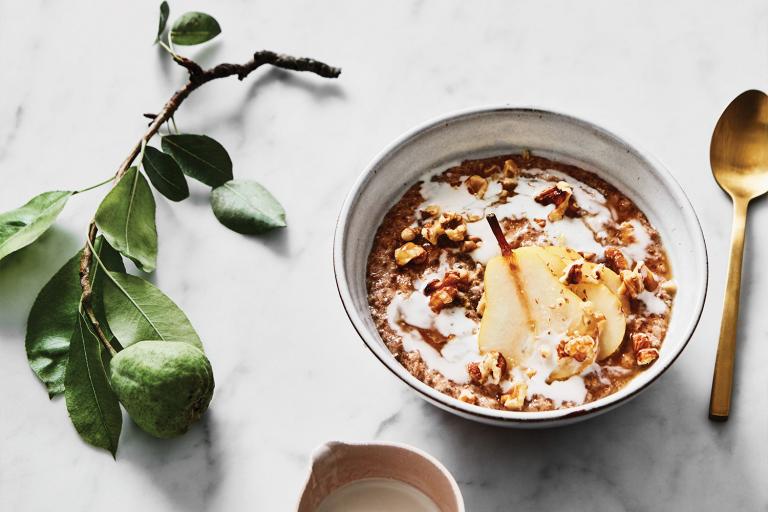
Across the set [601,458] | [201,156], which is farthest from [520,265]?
[201,156]

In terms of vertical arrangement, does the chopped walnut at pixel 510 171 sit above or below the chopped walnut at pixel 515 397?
above

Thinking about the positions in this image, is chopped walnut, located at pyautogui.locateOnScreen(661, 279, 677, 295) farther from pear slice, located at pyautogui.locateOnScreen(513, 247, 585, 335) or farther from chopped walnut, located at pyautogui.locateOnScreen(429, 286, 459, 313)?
chopped walnut, located at pyautogui.locateOnScreen(429, 286, 459, 313)

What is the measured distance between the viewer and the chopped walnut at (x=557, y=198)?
155 cm

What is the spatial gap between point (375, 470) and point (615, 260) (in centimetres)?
50

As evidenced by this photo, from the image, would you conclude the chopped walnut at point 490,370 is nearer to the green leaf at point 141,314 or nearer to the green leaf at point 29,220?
the green leaf at point 141,314

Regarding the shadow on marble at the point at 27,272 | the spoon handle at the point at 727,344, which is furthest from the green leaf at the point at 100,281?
the spoon handle at the point at 727,344

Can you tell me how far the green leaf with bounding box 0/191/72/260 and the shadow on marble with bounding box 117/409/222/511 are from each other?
35 cm

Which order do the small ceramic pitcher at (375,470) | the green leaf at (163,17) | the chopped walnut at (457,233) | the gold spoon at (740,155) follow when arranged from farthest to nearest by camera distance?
the green leaf at (163,17), the gold spoon at (740,155), the chopped walnut at (457,233), the small ceramic pitcher at (375,470)

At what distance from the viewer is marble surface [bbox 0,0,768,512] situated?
1.49m

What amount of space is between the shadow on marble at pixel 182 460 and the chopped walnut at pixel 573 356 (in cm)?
56

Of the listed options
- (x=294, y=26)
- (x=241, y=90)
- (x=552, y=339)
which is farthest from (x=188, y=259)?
(x=552, y=339)

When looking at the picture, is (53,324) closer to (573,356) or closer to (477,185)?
(477,185)

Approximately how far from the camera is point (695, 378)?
1530 millimetres

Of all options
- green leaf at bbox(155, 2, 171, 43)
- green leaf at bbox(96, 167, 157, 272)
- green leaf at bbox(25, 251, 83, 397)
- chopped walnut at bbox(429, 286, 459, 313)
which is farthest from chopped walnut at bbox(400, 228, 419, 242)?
green leaf at bbox(155, 2, 171, 43)
